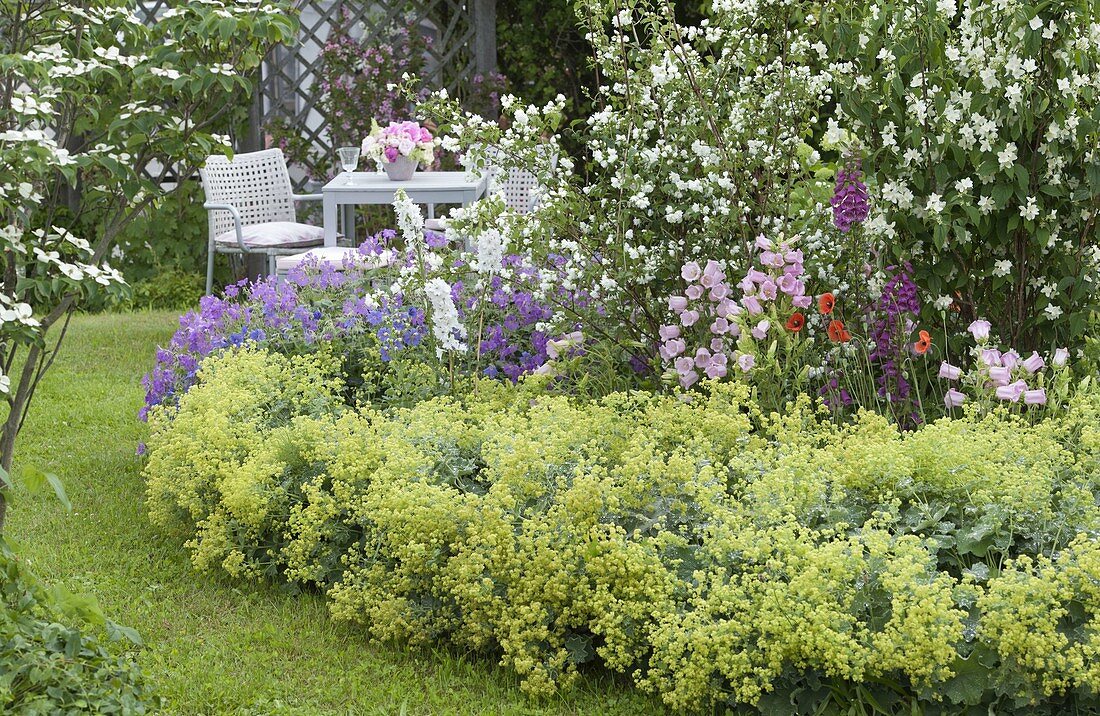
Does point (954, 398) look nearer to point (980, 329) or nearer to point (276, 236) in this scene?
point (980, 329)

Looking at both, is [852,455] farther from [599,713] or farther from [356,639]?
[356,639]

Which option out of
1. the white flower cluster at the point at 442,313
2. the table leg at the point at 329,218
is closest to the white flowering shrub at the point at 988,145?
the white flower cluster at the point at 442,313

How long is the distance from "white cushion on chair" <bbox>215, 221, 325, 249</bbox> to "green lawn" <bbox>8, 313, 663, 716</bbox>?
99.1 inches

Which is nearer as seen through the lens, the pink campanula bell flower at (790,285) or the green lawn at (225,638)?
the green lawn at (225,638)

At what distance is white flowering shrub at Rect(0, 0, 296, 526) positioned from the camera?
6.52 ft

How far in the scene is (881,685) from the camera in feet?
7.09

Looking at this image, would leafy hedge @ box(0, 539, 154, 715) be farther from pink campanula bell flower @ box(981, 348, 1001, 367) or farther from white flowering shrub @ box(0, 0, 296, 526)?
pink campanula bell flower @ box(981, 348, 1001, 367)

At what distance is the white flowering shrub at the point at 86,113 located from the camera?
1.99 m

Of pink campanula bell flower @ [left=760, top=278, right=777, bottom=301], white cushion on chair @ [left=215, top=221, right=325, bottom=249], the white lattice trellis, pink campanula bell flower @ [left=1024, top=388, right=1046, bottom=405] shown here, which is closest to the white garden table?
white cushion on chair @ [left=215, top=221, right=325, bottom=249]

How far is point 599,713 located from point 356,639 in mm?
650

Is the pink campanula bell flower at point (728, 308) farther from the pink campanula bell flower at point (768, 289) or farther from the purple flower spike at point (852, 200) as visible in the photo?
the purple flower spike at point (852, 200)

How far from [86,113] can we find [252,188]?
4612 millimetres

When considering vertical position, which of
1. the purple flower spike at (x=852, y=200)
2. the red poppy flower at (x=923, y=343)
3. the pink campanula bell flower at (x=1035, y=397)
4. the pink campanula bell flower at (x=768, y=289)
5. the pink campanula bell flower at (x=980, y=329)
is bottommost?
the pink campanula bell flower at (x=1035, y=397)

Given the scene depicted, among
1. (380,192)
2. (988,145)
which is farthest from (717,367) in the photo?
(380,192)
